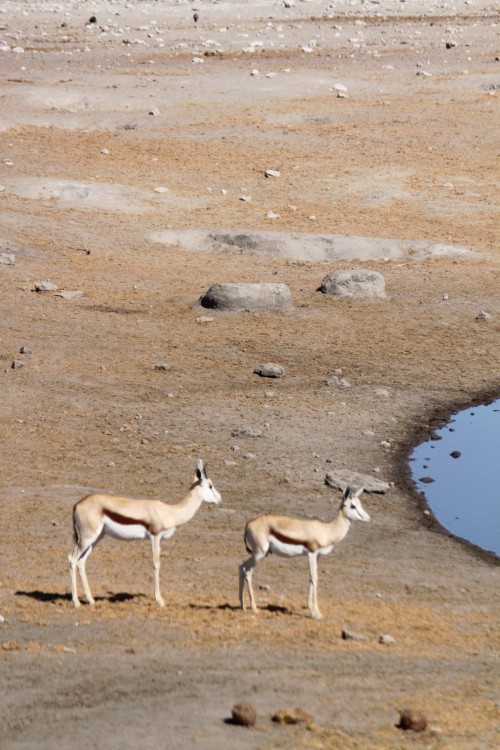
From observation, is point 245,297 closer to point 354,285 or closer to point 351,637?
point 354,285

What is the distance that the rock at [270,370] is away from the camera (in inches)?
788

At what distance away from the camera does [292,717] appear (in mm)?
8578

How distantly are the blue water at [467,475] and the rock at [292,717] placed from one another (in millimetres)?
6546

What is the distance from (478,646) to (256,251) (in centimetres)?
1673

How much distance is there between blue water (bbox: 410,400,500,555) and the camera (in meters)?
15.6

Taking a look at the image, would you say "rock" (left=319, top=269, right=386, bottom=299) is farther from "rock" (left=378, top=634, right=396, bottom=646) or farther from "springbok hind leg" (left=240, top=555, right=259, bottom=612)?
"rock" (left=378, top=634, right=396, bottom=646)

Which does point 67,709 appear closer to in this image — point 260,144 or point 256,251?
point 256,251

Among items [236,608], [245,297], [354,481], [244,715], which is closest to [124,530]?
[236,608]

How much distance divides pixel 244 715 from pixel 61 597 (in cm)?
359

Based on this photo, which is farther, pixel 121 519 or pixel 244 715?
pixel 121 519

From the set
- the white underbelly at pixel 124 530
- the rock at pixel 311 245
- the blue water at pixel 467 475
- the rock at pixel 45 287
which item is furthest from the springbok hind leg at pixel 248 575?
the rock at pixel 311 245

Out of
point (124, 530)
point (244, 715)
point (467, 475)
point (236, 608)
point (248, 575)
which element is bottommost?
point (467, 475)

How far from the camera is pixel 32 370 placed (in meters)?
20.0

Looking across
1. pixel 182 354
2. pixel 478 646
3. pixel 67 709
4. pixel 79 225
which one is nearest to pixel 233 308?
pixel 182 354
